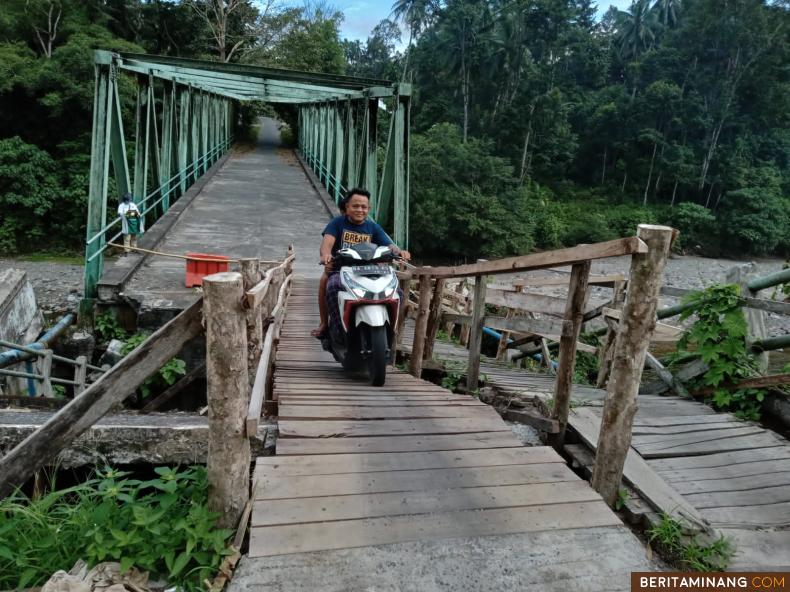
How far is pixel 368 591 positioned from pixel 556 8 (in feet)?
162

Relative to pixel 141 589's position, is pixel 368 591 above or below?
above

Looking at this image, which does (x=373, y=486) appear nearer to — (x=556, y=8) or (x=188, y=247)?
(x=188, y=247)

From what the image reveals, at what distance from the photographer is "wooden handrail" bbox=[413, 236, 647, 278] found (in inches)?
82.1

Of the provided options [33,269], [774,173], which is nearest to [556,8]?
[774,173]

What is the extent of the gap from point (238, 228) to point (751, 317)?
9.38 metres

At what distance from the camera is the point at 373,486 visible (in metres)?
2.12

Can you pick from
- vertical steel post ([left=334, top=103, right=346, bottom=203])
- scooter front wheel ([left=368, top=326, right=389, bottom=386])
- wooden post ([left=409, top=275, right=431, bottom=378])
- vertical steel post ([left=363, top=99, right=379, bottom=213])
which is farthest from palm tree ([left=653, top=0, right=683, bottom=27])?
scooter front wheel ([left=368, top=326, right=389, bottom=386])

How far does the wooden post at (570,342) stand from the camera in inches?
110

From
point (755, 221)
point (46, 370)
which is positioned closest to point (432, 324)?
point (46, 370)

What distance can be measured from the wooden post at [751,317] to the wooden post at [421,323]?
99.4 inches

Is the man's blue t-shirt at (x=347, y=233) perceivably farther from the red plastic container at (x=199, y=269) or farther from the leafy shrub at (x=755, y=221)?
the leafy shrub at (x=755, y=221)

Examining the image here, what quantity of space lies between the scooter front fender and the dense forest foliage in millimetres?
21358

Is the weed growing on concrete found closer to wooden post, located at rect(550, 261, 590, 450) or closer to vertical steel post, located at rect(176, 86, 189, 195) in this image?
wooden post, located at rect(550, 261, 590, 450)

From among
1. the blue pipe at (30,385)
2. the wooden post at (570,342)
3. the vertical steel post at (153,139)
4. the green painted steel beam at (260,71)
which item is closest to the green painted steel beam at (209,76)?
the green painted steel beam at (260,71)
